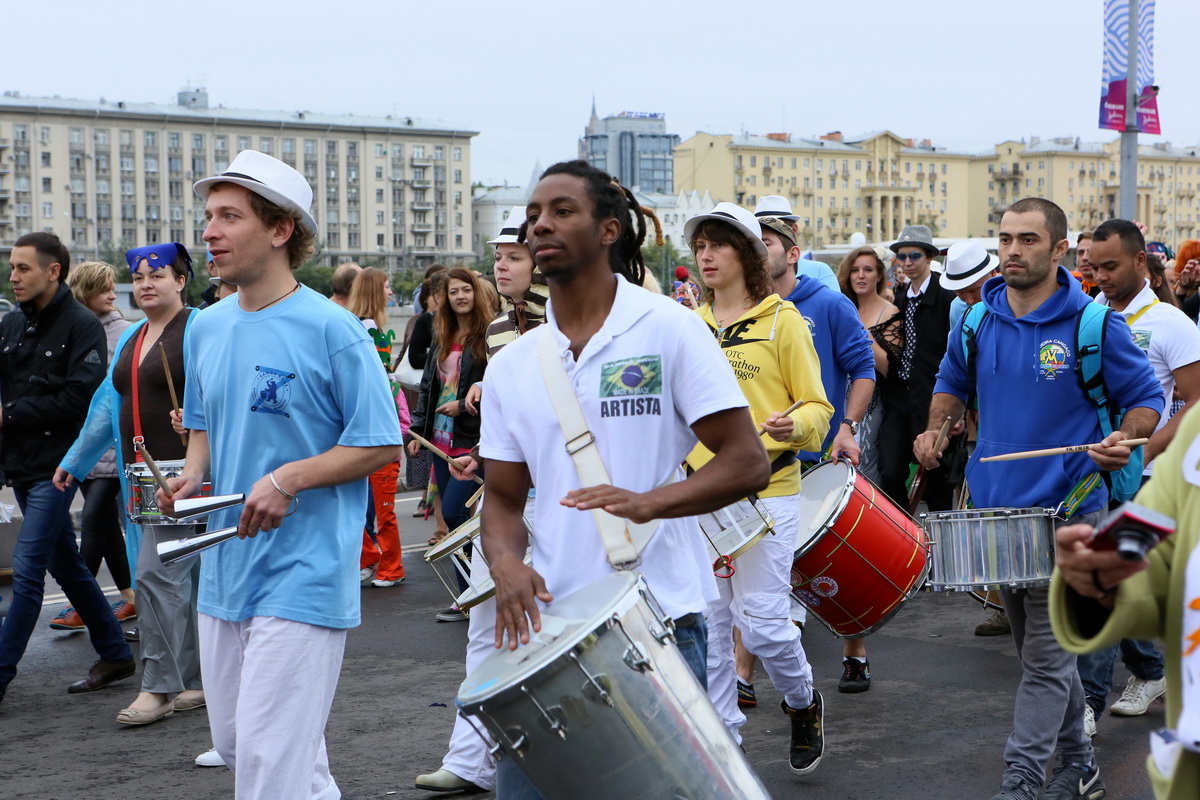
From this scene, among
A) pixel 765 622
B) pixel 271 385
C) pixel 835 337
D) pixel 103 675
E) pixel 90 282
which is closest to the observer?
pixel 271 385

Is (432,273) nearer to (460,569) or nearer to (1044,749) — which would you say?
(460,569)

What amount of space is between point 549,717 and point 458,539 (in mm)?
2504

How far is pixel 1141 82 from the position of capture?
15.0 m

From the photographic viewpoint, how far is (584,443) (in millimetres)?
3170

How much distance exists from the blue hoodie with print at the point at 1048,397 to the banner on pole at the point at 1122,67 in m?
10.9

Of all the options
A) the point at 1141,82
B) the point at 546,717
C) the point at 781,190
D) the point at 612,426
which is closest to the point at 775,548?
the point at 612,426

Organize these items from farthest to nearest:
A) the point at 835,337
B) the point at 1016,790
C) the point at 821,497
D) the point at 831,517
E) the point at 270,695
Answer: the point at 835,337 < the point at 821,497 < the point at 831,517 < the point at 1016,790 < the point at 270,695

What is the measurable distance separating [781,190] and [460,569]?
535ft

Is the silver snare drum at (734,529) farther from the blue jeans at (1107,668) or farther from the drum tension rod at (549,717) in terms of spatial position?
the drum tension rod at (549,717)

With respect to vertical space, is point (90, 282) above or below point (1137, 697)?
above

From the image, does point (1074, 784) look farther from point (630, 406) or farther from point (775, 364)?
point (630, 406)

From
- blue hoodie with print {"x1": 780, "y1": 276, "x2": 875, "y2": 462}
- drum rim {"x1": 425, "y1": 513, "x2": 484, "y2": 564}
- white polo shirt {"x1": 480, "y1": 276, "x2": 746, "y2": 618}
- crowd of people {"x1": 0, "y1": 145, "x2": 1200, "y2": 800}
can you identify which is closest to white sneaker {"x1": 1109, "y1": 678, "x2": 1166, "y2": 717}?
crowd of people {"x1": 0, "y1": 145, "x2": 1200, "y2": 800}

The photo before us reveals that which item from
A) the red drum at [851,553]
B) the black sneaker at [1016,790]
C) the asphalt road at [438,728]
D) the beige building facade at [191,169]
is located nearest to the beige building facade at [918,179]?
the beige building facade at [191,169]

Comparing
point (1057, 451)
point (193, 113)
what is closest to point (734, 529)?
point (1057, 451)
